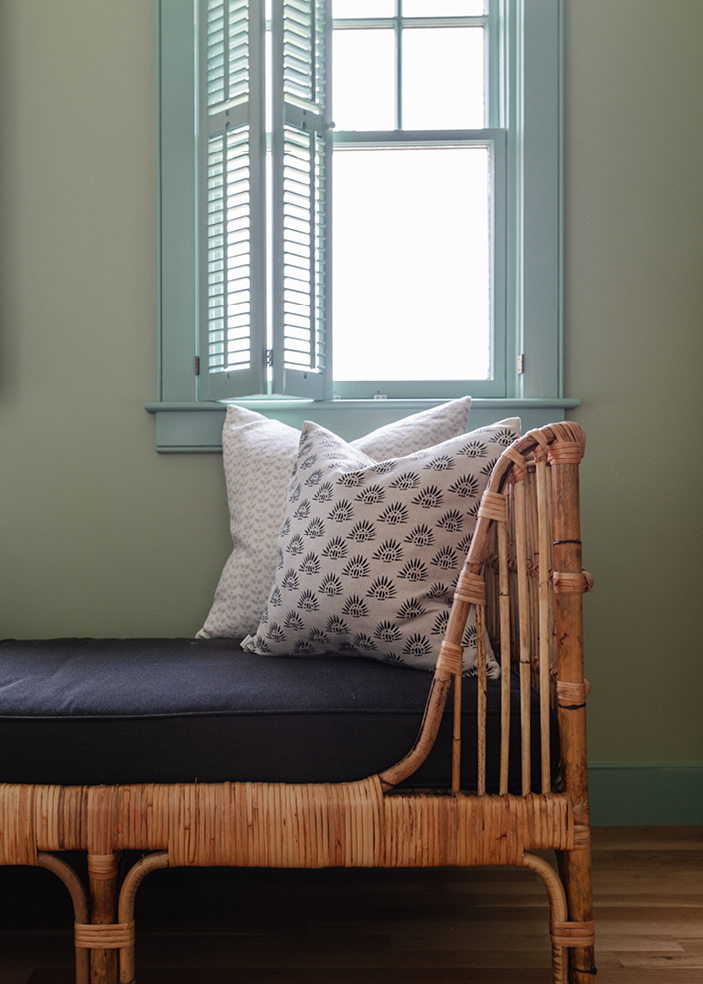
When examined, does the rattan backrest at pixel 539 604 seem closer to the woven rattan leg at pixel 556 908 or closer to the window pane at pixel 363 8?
the woven rattan leg at pixel 556 908

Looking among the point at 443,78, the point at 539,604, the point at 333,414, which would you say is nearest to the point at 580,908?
the point at 539,604

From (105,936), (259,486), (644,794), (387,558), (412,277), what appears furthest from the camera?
(412,277)

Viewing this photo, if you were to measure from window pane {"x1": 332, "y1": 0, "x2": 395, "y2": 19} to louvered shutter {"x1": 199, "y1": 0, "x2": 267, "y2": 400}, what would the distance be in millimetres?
363

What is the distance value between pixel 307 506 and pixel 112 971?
80 centimetres

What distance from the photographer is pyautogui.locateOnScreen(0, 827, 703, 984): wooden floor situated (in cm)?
123

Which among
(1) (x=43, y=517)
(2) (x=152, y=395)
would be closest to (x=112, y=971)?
(1) (x=43, y=517)

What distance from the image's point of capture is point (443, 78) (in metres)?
2.06

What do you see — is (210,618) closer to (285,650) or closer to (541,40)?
(285,650)

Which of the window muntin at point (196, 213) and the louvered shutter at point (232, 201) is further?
the window muntin at point (196, 213)

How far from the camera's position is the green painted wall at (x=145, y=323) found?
193cm

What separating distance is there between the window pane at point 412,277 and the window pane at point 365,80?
0.50 feet

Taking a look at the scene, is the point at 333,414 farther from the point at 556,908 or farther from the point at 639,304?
the point at 556,908

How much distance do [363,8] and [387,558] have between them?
65.8 inches

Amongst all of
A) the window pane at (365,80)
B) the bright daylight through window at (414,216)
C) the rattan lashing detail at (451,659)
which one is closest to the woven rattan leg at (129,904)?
the rattan lashing detail at (451,659)
